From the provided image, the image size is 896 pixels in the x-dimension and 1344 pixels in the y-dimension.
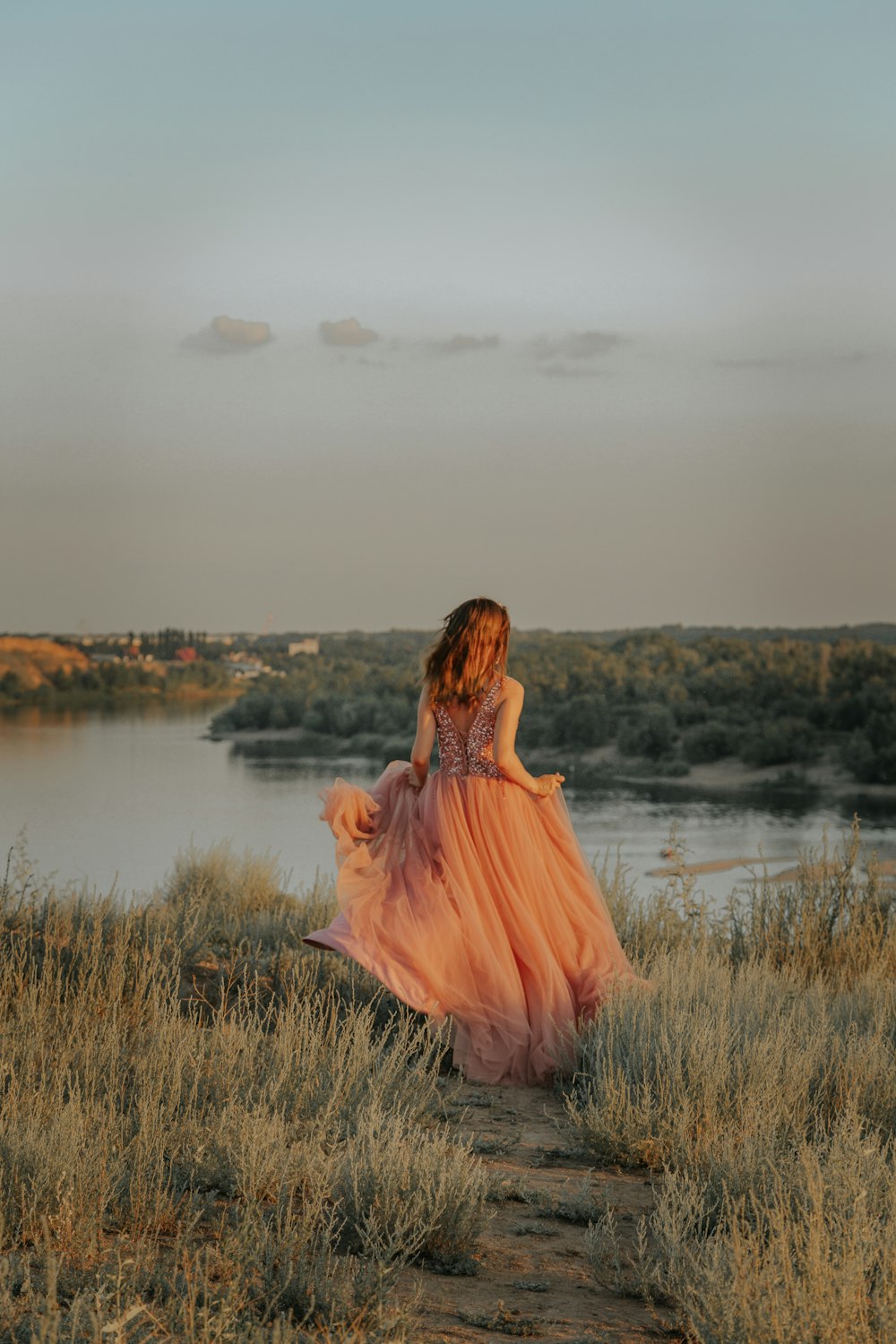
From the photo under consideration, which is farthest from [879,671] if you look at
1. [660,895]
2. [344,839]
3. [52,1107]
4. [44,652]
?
[52,1107]

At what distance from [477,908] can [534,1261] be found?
6.88 feet

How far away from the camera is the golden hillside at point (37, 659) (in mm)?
26375

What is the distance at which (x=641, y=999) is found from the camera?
494 cm

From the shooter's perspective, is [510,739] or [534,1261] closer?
[534,1261]

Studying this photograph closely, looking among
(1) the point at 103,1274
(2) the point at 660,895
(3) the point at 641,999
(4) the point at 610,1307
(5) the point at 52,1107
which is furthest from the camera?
(2) the point at 660,895

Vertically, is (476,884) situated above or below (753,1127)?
above

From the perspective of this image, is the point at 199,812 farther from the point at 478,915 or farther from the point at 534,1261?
the point at 534,1261

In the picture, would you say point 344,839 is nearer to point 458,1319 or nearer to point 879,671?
point 458,1319

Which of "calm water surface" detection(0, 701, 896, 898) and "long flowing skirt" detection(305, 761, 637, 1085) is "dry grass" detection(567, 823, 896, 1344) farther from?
"calm water surface" detection(0, 701, 896, 898)

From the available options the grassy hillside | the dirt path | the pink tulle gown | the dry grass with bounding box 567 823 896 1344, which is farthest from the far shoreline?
the dirt path

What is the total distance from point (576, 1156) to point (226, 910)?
3.76 metres

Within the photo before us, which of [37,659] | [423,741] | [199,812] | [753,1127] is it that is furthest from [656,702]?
[753,1127]

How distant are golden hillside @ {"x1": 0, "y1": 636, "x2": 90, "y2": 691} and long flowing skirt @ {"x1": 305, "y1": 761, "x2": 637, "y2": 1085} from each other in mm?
21872

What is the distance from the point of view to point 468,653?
5.56 m
